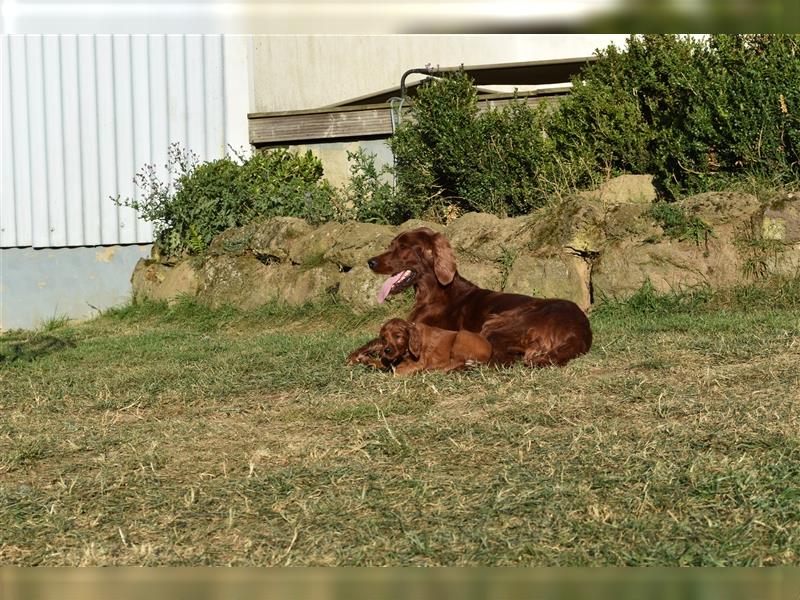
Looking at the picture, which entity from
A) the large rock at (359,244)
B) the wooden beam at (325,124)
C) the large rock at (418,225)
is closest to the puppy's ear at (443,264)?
the large rock at (359,244)

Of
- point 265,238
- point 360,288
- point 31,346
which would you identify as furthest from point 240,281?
point 31,346

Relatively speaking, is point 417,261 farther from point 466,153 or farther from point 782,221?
point 466,153

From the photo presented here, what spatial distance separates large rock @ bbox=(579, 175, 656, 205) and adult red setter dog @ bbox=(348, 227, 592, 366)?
11.6ft

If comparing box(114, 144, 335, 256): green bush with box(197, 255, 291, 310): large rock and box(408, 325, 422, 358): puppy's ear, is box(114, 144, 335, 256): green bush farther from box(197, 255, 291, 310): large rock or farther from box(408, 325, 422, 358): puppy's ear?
box(408, 325, 422, 358): puppy's ear

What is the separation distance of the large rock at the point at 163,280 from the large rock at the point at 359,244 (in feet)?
6.52

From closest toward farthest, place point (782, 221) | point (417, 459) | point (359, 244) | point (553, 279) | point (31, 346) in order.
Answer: point (417, 459) < point (782, 221) < point (553, 279) < point (31, 346) < point (359, 244)

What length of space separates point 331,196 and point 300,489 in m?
9.13

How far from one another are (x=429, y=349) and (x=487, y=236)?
379 cm

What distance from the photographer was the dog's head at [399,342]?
640cm

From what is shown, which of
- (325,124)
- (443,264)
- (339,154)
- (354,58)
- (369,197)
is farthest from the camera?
(354,58)

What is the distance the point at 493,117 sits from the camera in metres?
11.1

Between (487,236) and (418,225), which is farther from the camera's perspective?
(418,225)

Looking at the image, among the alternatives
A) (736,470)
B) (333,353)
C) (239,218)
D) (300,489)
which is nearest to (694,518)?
(736,470)

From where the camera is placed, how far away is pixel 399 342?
641 cm
